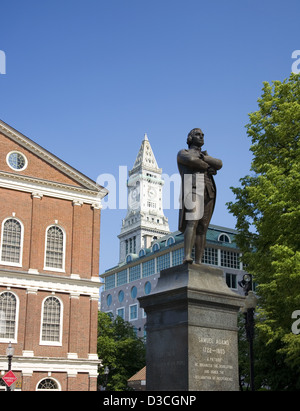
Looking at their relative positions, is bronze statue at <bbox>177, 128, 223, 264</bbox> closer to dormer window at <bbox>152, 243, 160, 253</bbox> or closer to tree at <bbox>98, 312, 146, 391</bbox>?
tree at <bbox>98, 312, 146, 391</bbox>

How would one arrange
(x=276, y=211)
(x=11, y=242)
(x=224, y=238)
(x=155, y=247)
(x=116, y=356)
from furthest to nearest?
(x=155, y=247), (x=224, y=238), (x=116, y=356), (x=11, y=242), (x=276, y=211)

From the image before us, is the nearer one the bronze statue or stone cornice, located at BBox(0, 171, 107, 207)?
the bronze statue

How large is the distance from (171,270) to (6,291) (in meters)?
29.2

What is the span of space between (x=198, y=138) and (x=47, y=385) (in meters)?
30.8

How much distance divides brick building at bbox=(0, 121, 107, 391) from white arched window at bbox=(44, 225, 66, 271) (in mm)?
69

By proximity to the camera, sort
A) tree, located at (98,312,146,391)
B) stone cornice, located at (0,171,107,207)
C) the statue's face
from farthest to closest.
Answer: tree, located at (98,312,146,391), stone cornice, located at (0,171,107,207), the statue's face

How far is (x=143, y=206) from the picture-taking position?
171625mm

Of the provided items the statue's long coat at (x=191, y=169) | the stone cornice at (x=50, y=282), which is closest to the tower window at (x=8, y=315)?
the stone cornice at (x=50, y=282)

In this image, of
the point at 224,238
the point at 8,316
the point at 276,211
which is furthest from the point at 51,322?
the point at 224,238

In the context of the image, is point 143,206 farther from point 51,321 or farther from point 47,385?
point 47,385

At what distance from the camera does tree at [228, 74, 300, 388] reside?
21047 millimetres

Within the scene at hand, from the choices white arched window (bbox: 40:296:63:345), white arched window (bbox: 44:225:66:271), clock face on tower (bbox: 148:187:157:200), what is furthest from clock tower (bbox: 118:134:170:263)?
white arched window (bbox: 40:296:63:345)
